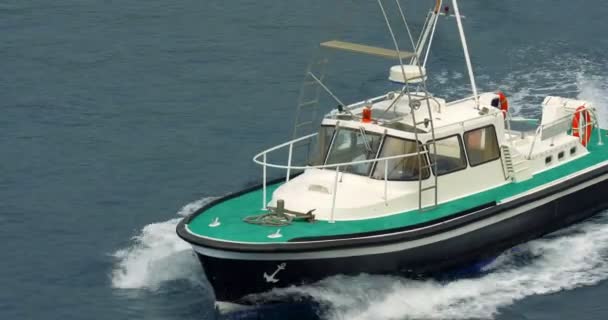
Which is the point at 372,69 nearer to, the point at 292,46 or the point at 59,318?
the point at 292,46

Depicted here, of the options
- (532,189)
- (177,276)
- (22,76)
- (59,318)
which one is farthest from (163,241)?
(22,76)

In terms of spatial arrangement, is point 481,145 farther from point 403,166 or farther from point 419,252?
point 419,252

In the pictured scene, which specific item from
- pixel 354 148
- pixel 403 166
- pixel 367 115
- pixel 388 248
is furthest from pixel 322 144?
pixel 388 248

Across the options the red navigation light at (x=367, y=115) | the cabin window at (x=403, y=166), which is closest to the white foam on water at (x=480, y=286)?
the cabin window at (x=403, y=166)

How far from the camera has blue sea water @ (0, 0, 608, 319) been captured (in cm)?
2206

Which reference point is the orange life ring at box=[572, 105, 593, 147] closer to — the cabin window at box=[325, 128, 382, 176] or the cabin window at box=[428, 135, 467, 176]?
the cabin window at box=[428, 135, 467, 176]

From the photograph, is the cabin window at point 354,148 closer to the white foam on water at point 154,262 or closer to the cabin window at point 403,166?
the cabin window at point 403,166

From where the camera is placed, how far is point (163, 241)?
79.8 ft

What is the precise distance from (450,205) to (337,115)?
269 cm

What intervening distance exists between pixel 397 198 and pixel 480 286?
2247 millimetres

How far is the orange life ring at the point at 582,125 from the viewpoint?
25812mm

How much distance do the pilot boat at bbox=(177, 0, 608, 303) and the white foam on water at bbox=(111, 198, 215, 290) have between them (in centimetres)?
139

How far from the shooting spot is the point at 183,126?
1211 inches

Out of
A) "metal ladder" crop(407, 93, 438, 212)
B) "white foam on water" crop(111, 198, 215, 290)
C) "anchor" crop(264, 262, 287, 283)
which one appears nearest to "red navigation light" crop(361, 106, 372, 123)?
"metal ladder" crop(407, 93, 438, 212)
